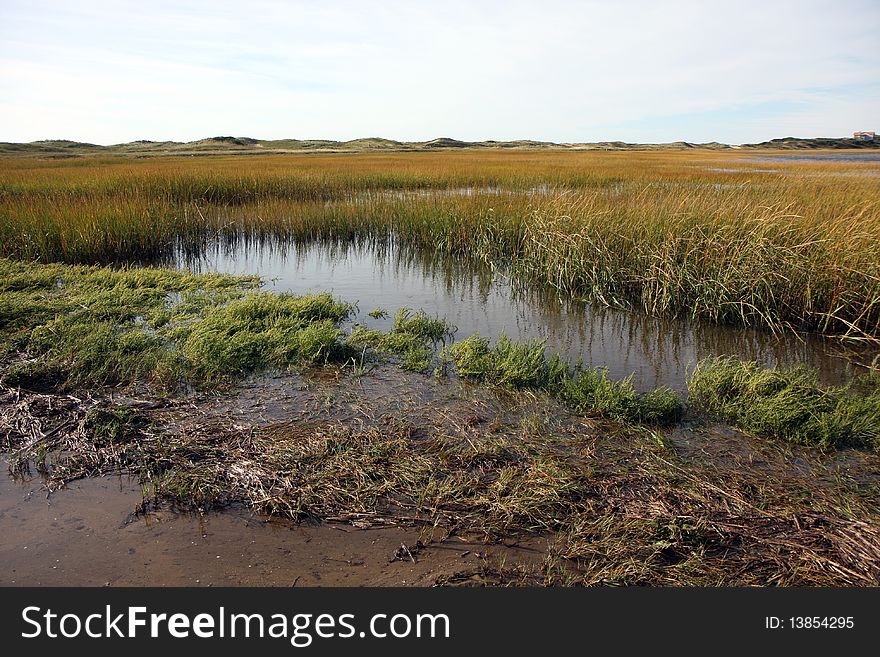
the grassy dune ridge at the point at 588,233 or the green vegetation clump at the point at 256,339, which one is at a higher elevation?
the grassy dune ridge at the point at 588,233

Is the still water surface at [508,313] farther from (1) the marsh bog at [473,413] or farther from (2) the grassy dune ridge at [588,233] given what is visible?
(2) the grassy dune ridge at [588,233]

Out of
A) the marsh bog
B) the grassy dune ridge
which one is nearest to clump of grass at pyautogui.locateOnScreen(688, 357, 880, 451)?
the marsh bog

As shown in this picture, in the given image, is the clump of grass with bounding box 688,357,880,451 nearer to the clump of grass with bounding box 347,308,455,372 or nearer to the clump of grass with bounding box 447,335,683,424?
the clump of grass with bounding box 447,335,683,424

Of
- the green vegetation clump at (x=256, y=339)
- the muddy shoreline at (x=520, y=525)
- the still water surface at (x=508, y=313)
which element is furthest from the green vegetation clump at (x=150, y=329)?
the still water surface at (x=508, y=313)

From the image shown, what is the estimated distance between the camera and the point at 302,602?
7.75 feet

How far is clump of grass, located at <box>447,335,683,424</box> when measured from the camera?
13.4ft

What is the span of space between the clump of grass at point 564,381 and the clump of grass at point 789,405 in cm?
36

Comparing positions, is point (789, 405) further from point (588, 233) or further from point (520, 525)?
point (588, 233)

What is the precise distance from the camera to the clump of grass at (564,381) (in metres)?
4.08

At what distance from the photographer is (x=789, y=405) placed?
396 cm

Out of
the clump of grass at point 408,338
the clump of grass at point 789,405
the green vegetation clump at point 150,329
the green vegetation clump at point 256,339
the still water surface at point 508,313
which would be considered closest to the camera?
the clump of grass at point 789,405

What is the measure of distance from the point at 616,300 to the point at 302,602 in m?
6.03

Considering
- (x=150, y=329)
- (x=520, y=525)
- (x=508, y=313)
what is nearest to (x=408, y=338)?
(x=508, y=313)

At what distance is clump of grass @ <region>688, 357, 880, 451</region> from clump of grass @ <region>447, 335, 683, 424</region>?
36cm
